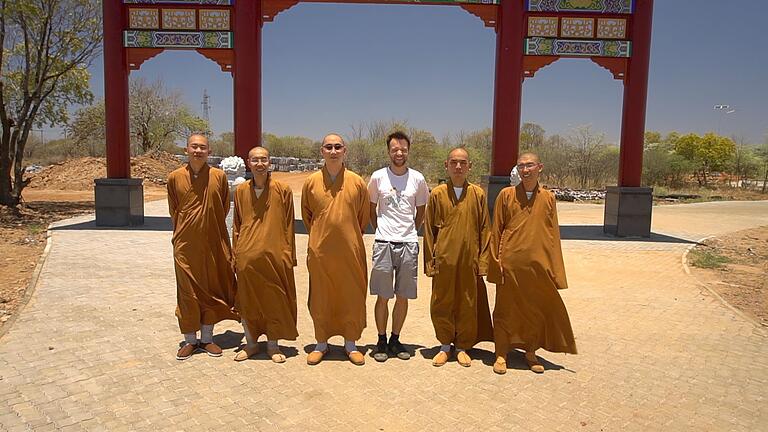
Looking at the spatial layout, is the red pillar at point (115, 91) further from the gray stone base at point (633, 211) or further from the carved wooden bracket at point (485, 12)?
the gray stone base at point (633, 211)

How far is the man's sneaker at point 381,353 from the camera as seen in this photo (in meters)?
4.23

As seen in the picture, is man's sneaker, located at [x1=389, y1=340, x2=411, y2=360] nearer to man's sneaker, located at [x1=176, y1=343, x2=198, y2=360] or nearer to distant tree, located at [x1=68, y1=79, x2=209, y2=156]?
man's sneaker, located at [x1=176, y1=343, x2=198, y2=360]

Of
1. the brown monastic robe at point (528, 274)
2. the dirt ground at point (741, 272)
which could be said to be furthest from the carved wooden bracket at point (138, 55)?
the dirt ground at point (741, 272)

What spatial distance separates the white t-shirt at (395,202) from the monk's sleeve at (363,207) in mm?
45

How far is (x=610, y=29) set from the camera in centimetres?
1090

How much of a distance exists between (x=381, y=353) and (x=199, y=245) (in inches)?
66.8

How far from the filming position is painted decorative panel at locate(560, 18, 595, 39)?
10.9m

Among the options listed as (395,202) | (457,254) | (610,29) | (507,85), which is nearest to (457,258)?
(457,254)

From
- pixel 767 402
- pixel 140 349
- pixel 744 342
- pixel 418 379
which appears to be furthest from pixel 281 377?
pixel 744 342

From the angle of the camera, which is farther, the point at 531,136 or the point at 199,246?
the point at 531,136

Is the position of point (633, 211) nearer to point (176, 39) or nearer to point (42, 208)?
point (176, 39)

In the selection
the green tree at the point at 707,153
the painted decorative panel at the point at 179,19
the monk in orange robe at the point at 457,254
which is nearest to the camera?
the monk in orange robe at the point at 457,254

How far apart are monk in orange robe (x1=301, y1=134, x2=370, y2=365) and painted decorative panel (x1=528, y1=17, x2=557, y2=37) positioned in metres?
8.27

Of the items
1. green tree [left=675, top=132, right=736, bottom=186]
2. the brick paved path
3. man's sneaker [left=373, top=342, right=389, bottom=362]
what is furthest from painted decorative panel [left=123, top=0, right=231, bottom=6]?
green tree [left=675, top=132, right=736, bottom=186]
